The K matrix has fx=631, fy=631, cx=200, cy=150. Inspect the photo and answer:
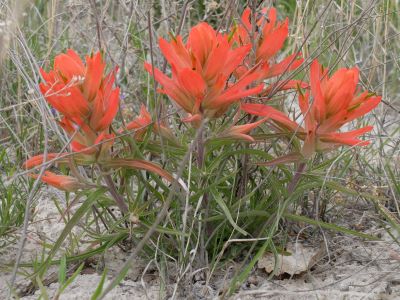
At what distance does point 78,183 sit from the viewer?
1164mm

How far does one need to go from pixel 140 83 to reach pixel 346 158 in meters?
0.80

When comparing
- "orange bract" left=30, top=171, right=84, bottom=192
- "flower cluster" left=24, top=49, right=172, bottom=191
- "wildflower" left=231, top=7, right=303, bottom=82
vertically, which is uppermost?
"wildflower" left=231, top=7, right=303, bottom=82

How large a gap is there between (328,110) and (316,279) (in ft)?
1.37

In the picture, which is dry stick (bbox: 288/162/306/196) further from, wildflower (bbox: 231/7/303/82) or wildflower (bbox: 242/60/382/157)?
wildflower (bbox: 231/7/303/82)

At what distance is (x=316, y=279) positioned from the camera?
134cm

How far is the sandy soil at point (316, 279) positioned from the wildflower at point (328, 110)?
0.29m

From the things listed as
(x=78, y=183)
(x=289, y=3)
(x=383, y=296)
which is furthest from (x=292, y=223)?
(x=289, y=3)

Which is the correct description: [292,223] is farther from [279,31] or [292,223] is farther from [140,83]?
[140,83]

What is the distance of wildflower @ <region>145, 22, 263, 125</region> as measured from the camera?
1.04 m

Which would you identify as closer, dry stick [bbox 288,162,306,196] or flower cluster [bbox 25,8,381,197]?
flower cluster [bbox 25,8,381,197]

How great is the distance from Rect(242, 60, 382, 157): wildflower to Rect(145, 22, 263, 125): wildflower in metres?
0.09

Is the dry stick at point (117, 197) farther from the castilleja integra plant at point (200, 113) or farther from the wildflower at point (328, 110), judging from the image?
the wildflower at point (328, 110)

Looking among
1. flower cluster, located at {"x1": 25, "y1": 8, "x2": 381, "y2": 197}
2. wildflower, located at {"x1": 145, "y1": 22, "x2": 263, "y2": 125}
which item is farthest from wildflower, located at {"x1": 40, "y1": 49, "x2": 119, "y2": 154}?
wildflower, located at {"x1": 145, "y1": 22, "x2": 263, "y2": 125}

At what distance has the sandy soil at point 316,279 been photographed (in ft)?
4.16
